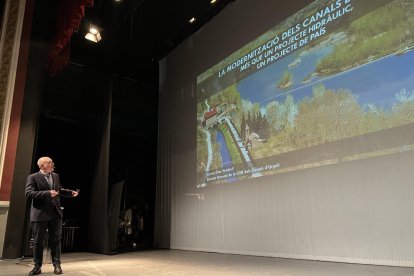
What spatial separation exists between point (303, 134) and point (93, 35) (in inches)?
158

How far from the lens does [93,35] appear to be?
20.5 ft

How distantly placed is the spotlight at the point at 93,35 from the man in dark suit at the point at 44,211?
335 cm

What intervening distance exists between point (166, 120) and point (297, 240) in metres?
4.02

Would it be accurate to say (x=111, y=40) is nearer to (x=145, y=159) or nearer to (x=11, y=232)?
(x=145, y=159)

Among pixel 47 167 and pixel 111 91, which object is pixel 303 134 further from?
pixel 111 91

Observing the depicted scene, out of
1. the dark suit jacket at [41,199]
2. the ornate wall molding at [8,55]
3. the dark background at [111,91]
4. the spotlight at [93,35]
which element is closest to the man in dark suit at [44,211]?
the dark suit jacket at [41,199]

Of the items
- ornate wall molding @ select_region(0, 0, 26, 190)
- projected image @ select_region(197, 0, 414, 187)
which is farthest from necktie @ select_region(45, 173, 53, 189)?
projected image @ select_region(197, 0, 414, 187)

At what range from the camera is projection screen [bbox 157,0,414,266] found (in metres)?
3.38

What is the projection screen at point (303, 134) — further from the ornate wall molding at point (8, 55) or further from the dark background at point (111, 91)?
the ornate wall molding at point (8, 55)

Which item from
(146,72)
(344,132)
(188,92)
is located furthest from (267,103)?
(146,72)

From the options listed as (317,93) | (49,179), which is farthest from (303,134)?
(49,179)

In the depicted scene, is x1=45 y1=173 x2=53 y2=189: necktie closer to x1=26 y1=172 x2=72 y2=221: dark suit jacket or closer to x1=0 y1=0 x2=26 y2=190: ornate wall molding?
x1=26 y1=172 x2=72 y2=221: dark suit jacket

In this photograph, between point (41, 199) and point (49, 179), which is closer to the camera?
point (41, 199)

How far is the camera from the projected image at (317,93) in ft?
11.2
